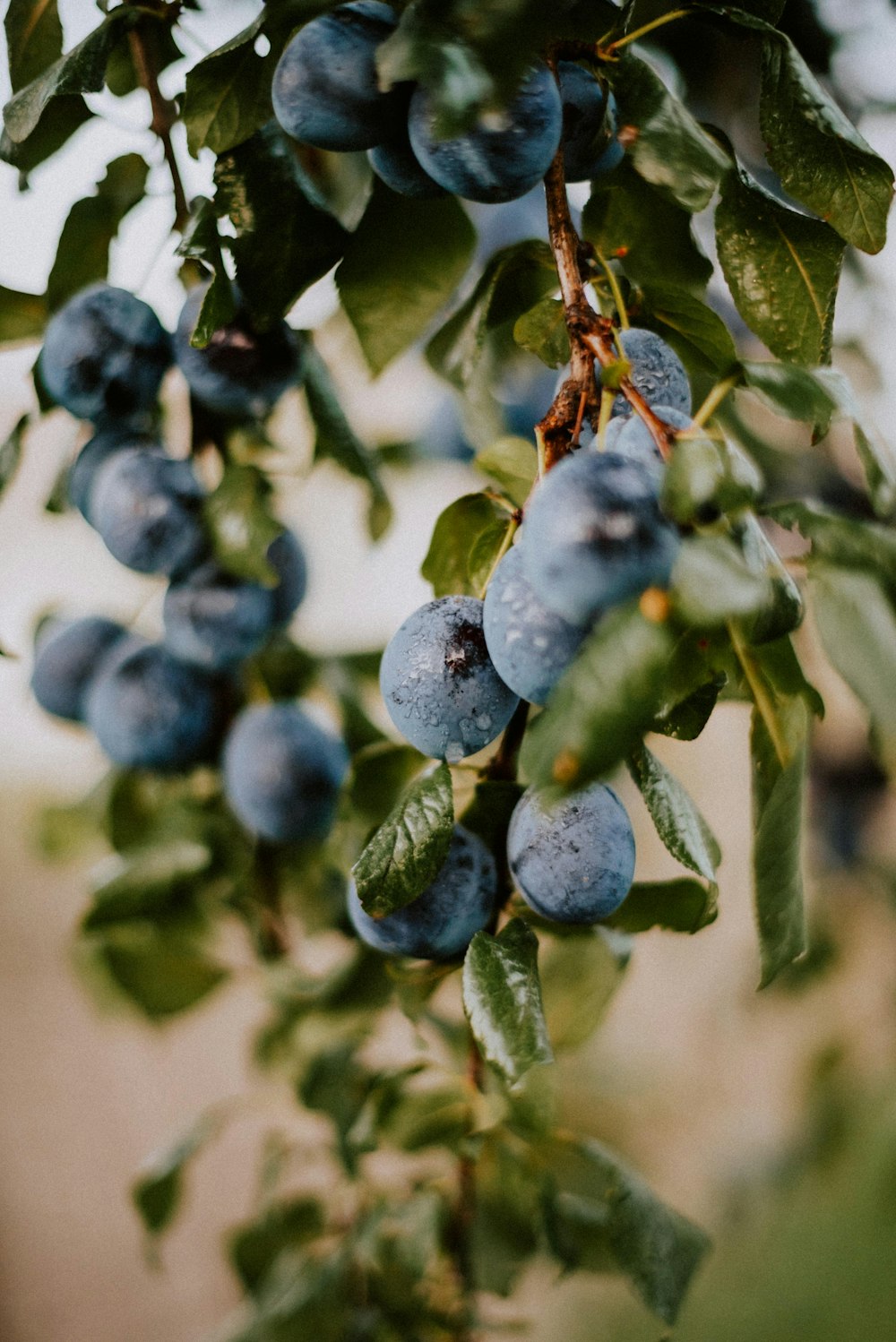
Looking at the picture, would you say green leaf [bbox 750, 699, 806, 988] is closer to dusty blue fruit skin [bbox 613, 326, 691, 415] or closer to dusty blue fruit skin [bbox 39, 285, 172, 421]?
dusty blue fruit skin [bbox 613, 326, 691, 415]

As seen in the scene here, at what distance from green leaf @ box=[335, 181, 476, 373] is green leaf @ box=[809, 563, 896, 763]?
1.07 feet

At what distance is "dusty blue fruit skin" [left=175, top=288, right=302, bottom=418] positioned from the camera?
1.92ft

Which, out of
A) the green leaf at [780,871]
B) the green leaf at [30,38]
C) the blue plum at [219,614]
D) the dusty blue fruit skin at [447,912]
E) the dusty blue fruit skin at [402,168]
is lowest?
the blue plum at [219,614]

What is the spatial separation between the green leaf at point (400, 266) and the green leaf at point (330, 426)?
82 mm

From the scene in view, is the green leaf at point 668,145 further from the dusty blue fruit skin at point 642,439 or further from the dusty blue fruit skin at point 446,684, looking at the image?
the dusty blue fruit skin at point 446,684

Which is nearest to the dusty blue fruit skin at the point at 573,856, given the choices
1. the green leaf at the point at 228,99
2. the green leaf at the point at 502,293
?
the green leaf at the point at 502,293

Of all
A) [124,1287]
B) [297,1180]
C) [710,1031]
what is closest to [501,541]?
[710,1031]

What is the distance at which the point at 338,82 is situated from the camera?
422 millimetres

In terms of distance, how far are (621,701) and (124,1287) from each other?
2340 mm

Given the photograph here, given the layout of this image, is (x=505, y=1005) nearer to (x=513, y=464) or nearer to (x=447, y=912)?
(x=447, y=912)

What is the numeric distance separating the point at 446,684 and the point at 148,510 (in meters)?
0.32

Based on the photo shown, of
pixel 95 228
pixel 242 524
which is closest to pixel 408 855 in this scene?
pixel 242 524

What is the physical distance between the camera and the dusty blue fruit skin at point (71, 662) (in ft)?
2.69

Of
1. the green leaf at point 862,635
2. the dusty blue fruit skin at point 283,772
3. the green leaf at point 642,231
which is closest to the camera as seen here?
the green leaf at point 862,635
